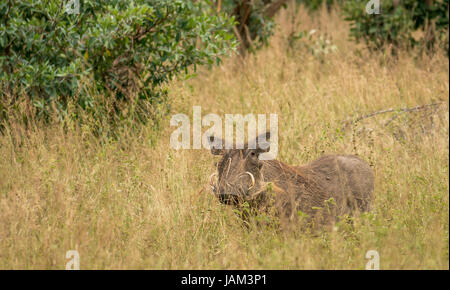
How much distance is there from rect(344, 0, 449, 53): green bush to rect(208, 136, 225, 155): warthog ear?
4.51 meters

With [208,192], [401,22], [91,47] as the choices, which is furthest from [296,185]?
[401,22]

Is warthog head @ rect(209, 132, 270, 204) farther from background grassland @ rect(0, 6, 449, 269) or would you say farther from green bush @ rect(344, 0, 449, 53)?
green bush @ rect(344, 0, 449, 53)

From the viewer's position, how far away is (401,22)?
773 cm

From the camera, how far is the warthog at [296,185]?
336cm

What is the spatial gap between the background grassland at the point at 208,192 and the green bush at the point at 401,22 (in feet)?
4.59

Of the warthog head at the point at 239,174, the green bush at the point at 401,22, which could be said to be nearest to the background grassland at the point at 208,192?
the warthog head at the point at 239,174

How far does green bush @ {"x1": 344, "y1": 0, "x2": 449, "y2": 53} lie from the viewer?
7.65 m

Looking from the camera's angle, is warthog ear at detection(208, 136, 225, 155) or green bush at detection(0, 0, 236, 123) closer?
warthog ear at detection(208, 136, 225, 155)

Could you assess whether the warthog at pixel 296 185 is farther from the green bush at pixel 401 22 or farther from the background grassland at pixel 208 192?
the green bush at pixel 401 22

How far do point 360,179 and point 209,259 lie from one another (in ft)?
3.99

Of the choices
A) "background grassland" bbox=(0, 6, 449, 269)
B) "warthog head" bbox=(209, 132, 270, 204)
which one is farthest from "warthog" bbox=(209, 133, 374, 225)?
"background grassland" bbox=(0, 6, 449, 269)

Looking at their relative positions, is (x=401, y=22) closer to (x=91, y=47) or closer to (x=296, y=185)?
(x=91, y=47)

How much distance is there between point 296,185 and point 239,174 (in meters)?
0.60

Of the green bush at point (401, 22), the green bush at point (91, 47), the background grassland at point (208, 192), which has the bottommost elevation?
the background grassland at point (208, 192)
